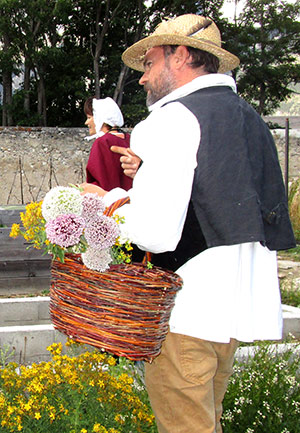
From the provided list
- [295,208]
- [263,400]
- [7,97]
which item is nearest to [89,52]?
[7,97]

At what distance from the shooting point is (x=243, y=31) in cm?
2808

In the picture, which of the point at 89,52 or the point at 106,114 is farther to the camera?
the point at 89,52

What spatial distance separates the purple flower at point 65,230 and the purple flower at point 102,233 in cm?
3

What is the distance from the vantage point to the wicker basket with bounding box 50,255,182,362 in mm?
1604

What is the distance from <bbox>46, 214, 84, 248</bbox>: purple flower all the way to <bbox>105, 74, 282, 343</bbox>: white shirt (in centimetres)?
14

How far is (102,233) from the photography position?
5.32 ft

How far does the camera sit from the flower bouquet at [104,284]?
1608mm

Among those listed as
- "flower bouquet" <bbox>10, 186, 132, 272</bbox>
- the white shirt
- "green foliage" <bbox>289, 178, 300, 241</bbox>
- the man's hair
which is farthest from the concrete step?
"green foliage" <bbox>289, 178, 300, 241</bbox>

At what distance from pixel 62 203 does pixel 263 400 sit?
1.77 m

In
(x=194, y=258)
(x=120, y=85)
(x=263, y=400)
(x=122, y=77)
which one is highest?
(x=122, y=77)

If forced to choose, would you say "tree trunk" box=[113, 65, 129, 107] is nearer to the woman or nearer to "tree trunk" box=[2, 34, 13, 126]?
"tree trunk" box=[2, 34, 13, 126]

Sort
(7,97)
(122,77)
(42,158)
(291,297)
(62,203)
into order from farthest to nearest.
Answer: (122,77) < (7,97) < (42,158) < (291,297) < (62,203)

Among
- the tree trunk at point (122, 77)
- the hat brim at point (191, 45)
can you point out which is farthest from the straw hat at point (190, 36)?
the tree trunk at point (122, 77)

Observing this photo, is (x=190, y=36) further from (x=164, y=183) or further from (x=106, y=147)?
(x=106, y=147)
